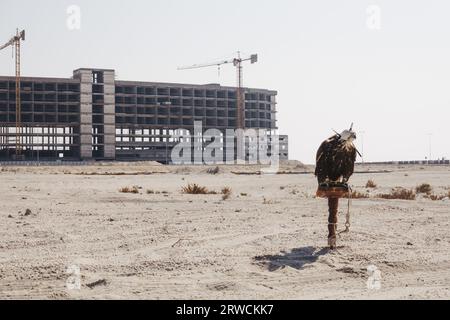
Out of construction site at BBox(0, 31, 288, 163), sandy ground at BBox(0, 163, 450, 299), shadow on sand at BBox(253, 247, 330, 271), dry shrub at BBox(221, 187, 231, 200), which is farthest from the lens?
construction site at BBox(0, 31, 288, 163)

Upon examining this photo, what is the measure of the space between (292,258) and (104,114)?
117 m

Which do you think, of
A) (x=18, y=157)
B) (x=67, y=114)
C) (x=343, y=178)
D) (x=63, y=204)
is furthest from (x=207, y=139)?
(x=343, y=178)

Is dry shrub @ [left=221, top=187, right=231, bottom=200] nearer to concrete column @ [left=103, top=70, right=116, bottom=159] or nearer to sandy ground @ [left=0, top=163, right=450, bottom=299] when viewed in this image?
sandy ground @ [left=0, top=163, right=450, bottom=299]

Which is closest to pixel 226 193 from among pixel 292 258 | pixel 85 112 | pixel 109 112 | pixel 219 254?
pixel 219 254

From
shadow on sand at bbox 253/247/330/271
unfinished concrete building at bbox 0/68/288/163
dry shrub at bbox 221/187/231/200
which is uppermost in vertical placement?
unfinished concrete building at bbox 0/68/288/163

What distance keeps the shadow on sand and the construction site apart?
10660 cm

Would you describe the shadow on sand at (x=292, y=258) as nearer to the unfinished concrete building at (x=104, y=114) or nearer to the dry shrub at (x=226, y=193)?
the dry shrub at (x=226, y=193)

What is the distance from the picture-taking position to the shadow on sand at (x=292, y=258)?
875 cm

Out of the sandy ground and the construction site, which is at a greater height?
the construction site

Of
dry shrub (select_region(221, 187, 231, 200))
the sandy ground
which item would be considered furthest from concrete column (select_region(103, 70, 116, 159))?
the sandy ground

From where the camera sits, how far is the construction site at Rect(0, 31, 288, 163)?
116m
